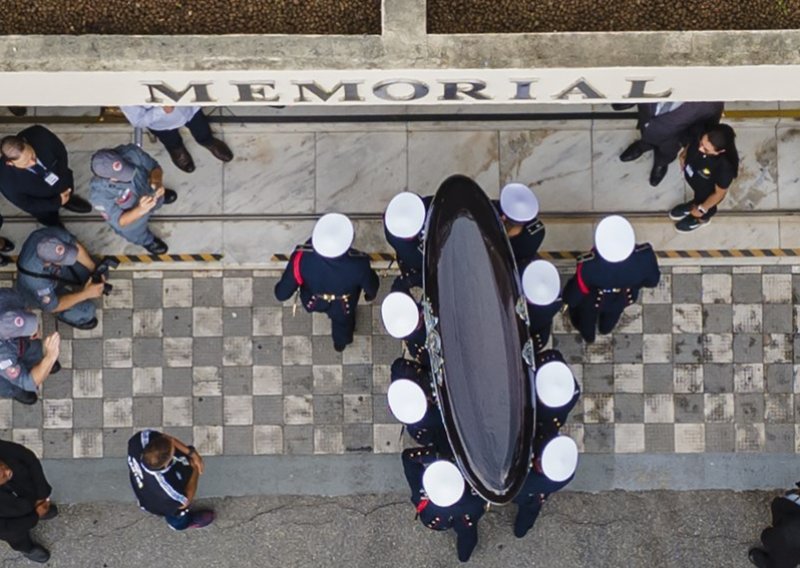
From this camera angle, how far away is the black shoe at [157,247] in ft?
25.8

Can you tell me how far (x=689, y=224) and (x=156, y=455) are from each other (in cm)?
520

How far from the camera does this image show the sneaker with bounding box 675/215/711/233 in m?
7.86

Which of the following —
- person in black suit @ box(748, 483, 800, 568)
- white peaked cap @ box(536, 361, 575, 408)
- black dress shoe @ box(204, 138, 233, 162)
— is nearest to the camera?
white peaked cap @ box(536, 361, 575, 408)

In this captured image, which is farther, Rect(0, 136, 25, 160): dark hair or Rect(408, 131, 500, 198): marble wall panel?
Rect(408, 131, 500, 198): marble wall panel

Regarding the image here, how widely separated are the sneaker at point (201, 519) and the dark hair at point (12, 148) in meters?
3.54

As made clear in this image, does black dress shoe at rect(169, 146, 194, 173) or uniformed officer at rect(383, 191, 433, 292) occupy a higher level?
black dress shoe at rect(169, 146, 194, 173)

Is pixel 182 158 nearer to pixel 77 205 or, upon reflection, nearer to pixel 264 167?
pixel 264 167

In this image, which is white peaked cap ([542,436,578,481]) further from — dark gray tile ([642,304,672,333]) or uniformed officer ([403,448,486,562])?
dark gray tile ([642,304,672,333])

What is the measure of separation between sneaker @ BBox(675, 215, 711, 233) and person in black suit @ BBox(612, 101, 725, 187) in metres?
0.46

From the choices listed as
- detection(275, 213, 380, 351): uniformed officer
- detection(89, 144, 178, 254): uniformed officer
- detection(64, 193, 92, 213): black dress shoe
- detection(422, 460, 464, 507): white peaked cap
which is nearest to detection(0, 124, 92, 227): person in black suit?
detection(89, 144, 178, 254): uniformed officer

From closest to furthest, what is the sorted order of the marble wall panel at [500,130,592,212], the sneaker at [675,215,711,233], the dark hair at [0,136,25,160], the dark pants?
1. the dark hair at [0,136,25,160]
2. the dark pants
3. the sneaker at [675,215,711,233]
4. the marble wall panel at [500,130,592,212]

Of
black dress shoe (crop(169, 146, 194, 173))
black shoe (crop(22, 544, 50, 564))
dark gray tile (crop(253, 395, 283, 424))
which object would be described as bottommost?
black shoe (crop(22, 544, 50, 564))

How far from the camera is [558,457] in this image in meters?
6.62

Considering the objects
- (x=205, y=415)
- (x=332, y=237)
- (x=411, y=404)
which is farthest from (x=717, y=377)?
(x=205, y=415)
